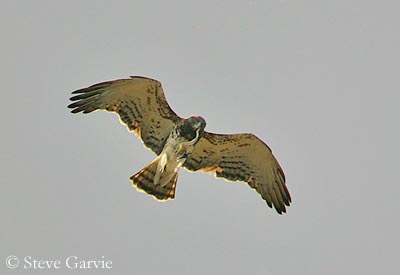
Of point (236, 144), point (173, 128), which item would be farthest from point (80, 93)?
point (236, 144)

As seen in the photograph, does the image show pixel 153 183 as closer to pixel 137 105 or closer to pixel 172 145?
pixel 172 145

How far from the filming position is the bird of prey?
22156mm

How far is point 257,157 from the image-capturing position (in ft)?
75.0

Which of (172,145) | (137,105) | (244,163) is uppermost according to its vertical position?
(137,105)

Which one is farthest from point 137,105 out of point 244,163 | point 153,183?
point 244,163

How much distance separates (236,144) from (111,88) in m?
2.87

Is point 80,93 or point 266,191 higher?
point 80,93

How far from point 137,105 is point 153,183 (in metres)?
1.81

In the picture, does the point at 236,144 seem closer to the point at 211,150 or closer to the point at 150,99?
the point at 211,150

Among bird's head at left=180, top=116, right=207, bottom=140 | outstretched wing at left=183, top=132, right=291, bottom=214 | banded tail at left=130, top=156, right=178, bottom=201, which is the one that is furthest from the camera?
banded tail at left=130, top=156, right=178, bottom=201

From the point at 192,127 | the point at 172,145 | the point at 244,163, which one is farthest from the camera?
the point at 244,163

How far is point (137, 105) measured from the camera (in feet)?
73.5

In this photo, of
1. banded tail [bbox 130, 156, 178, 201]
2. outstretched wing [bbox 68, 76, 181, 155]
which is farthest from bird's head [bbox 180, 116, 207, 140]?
banded tail [bbox 130, 156, 178, 201]

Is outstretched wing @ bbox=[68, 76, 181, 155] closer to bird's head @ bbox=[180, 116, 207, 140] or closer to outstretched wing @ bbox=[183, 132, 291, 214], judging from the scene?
bird's head @ bbox=[180, 116, 207, 140]
